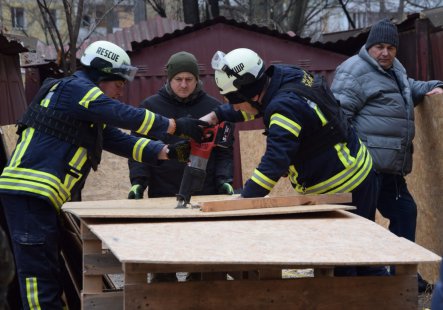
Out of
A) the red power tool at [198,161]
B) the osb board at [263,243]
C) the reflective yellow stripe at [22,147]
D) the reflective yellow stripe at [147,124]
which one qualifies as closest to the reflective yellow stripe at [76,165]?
the reflective yellow stripe at [22,147]

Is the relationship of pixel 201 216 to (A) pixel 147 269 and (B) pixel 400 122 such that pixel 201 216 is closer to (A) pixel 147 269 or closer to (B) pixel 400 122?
(A) pixel 147 269

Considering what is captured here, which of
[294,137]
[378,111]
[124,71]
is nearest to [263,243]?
[294,137]

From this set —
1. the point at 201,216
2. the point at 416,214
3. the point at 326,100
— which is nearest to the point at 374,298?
the point at 201,216

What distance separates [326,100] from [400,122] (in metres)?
1.54

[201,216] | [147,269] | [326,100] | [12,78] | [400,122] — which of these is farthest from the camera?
[12,78]

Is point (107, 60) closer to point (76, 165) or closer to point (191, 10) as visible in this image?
point (76, 165)

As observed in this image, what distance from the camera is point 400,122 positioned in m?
6.37

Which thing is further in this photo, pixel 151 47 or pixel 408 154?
pixel 151 47

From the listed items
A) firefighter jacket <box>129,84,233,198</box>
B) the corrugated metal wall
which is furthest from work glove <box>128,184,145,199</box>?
the corrugated metal wall

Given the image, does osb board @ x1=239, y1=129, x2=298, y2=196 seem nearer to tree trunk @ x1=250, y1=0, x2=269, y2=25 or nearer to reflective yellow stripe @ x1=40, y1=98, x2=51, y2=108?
reflective yellow stripe @ x1=40, y1=98, x2=51, y2=108

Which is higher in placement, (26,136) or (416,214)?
(26,136)

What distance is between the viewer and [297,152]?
5.01m

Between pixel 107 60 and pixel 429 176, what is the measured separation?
9.71ft

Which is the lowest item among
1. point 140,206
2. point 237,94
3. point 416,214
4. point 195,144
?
point 416,214
